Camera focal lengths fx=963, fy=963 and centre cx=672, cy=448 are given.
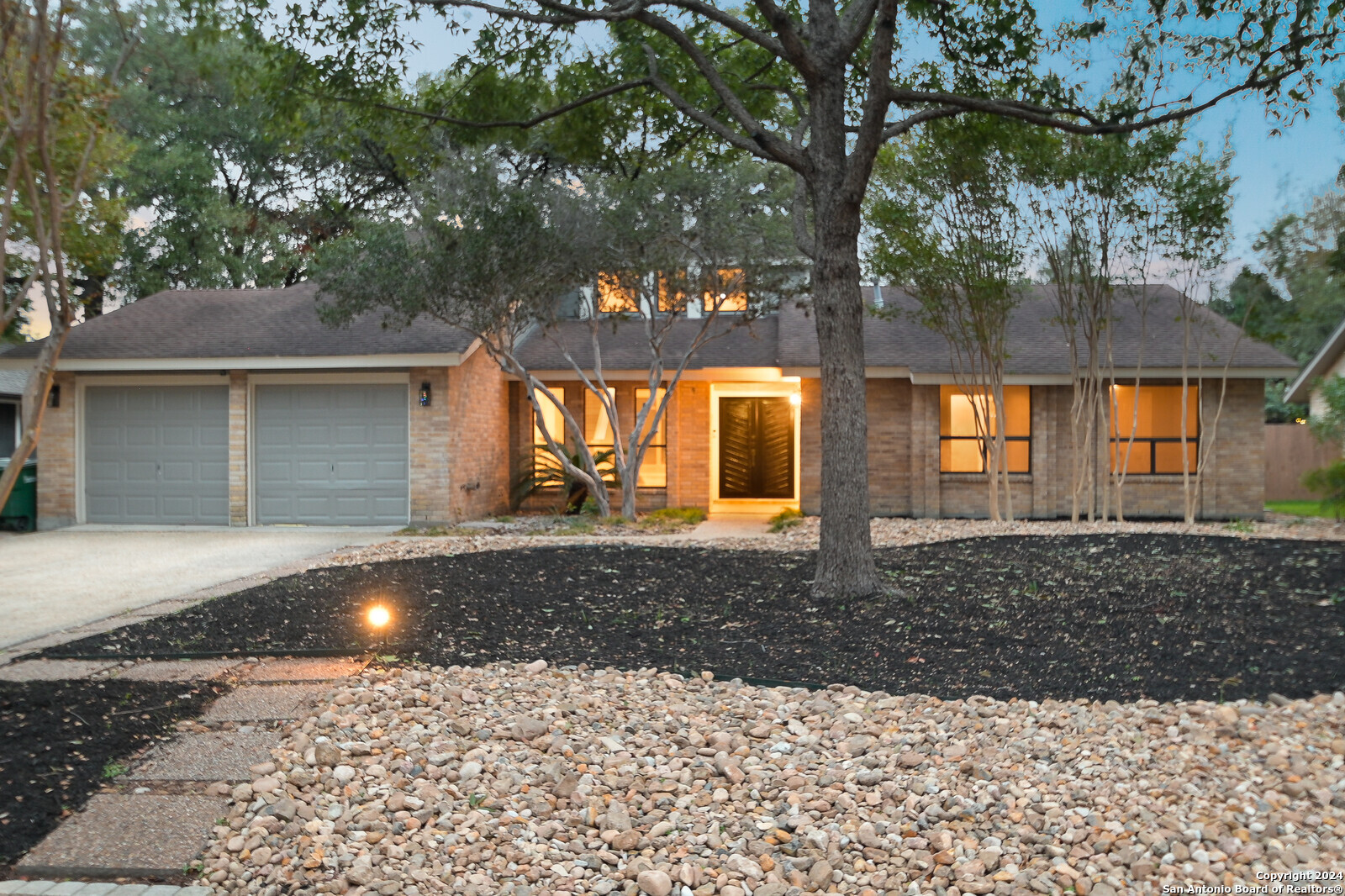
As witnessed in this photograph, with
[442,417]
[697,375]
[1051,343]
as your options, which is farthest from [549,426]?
[1051,343]

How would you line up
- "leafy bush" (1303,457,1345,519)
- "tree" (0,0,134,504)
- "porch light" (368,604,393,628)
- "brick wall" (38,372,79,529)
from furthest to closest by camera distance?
"brick wall" (38,372,79,529) < "leafy bush" (1303,457,1345,519) < "porch light" (368,604,393,628) < "tree" (0,0,134,504)

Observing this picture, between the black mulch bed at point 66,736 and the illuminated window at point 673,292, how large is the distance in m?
9.87

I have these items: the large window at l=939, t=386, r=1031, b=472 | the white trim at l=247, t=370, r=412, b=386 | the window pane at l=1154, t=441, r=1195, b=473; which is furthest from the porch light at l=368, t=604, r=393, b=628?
the window pane at l=1154, t=441, r=1195, b=473

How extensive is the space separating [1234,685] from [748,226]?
9792 mm

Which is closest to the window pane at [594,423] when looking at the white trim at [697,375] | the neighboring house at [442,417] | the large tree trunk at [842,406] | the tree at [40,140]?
the neighboring house at [442,417]

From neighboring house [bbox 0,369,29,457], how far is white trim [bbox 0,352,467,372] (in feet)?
1.33

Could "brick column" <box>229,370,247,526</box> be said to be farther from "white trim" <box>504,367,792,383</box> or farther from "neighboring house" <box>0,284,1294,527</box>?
"white trim" <box>504,367,792,383</box>

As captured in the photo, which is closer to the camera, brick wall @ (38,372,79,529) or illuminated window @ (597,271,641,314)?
illuminated window @ (597,271,641,314)

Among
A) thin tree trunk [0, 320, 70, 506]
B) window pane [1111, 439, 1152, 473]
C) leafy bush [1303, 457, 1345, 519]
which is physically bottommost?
→ leafy bush [1303, 457, 1345, 519]

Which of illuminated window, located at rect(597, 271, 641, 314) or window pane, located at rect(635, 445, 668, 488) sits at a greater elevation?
illuminated window, located at rect(597, 271, 641, 314)

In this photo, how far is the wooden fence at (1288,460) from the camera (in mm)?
19438

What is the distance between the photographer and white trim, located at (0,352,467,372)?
13.4 meters

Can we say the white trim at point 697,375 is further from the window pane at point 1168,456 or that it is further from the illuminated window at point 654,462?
the window pane at point 1168,456

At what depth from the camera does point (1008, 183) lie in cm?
1225
